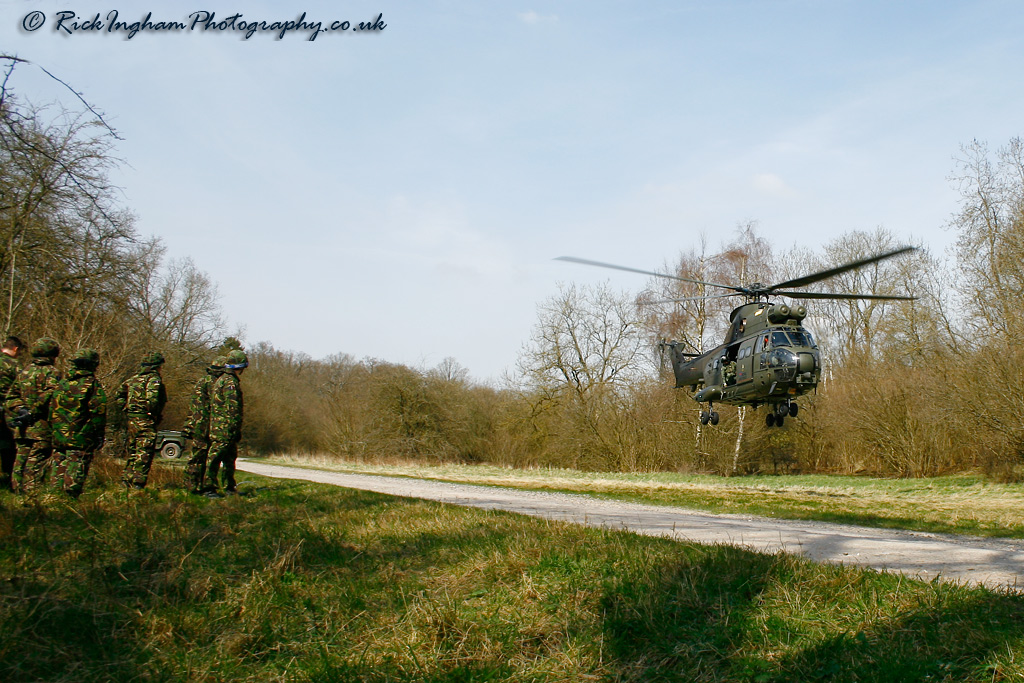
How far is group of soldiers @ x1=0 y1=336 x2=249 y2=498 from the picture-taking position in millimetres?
9289

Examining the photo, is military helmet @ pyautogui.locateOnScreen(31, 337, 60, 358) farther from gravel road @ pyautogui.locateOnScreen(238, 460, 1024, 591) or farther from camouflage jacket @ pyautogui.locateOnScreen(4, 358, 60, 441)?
gravel road @ pyautogui.locateOnScreen(238, 460, 1024, 591)

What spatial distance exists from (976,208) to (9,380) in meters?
31.4

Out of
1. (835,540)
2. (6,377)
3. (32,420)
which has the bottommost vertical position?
(835,540)

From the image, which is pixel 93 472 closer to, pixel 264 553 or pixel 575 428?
pixel 264 553

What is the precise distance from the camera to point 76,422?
9352 millimetres

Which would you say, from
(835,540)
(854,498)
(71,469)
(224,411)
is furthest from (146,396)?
(854,498)

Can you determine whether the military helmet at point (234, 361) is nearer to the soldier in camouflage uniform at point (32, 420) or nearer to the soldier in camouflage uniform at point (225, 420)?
the soldier in camouflage uniform at point (225, 420)

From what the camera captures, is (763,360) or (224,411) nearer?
(224,411)

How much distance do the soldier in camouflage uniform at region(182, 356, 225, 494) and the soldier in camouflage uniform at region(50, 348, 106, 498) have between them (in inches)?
53.1

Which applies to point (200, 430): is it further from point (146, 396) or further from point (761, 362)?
point (761, 362)

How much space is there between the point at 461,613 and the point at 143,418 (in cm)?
817

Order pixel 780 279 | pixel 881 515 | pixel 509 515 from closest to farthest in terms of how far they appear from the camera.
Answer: pixel 509 515 < pixel 881 515 < pixel 780 279

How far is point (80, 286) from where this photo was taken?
20625 mm

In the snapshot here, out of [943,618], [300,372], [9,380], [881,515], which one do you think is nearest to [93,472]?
[9,380]
